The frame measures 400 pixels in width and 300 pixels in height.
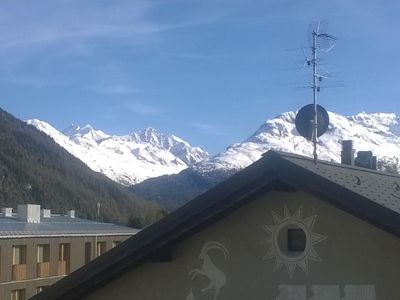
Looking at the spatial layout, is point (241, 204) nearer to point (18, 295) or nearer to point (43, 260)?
point (18, 295)

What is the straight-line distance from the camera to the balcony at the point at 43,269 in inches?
1797

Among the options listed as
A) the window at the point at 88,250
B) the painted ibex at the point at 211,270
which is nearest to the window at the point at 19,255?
the window at the point at 88,250

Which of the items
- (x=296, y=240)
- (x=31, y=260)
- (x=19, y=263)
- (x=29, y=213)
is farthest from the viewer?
(x=29, y=213)

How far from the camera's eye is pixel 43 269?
45.9 m

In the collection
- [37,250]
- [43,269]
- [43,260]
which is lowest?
[43,269]

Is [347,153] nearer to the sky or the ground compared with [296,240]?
nearer to the sky

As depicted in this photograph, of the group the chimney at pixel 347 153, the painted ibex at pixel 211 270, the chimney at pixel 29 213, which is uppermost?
the chimney at pixel 29 213

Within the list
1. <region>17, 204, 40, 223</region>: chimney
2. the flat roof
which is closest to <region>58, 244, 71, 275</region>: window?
the flat roof

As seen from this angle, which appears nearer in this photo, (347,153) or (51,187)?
(347,153)

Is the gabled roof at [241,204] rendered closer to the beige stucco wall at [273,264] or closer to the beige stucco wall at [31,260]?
the beige stucco wall at [273,264]

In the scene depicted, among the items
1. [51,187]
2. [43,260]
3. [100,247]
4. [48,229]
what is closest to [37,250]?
[43,260]

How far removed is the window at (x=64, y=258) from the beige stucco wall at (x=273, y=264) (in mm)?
38565

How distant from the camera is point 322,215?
914cm

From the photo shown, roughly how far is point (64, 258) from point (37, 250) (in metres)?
3.17
